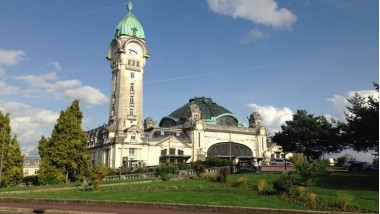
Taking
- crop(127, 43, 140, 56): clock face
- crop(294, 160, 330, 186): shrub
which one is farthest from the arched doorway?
crop(294, 160, 330, 186): shrub

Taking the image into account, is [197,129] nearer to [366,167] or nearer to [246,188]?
[366,167]

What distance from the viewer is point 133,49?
307 ft

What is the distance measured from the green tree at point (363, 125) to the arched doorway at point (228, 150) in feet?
154

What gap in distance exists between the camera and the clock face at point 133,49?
93012 millimetres

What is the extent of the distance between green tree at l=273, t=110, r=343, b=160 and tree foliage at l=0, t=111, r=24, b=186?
3889cm

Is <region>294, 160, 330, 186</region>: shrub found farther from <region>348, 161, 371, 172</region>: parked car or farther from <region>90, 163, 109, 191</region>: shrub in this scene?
<region>348, 161, 371, 172</region>: parked car

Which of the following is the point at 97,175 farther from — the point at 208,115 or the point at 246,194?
the point at 208,115

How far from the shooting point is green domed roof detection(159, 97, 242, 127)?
10319cm

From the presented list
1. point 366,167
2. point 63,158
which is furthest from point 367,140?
point 63,158

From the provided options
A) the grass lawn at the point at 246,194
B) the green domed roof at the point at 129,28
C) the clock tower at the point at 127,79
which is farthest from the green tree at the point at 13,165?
the green domed roof at the point at 129,28

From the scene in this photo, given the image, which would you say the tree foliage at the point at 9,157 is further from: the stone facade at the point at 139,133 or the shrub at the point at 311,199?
the shrub at the point at 311,199

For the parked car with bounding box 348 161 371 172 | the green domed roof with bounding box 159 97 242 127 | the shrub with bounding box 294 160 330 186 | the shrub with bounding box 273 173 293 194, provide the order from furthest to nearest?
the green domed roof with bounding box 159 97 242 127
the parked car with bounding box 348 161 371 172
the shrub with bounding box 294 160 330 186
the shrub with bounding box 273 173 293 194

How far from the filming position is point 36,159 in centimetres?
12788

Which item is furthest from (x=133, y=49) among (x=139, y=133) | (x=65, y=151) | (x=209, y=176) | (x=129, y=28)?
(x=209, y=176)
